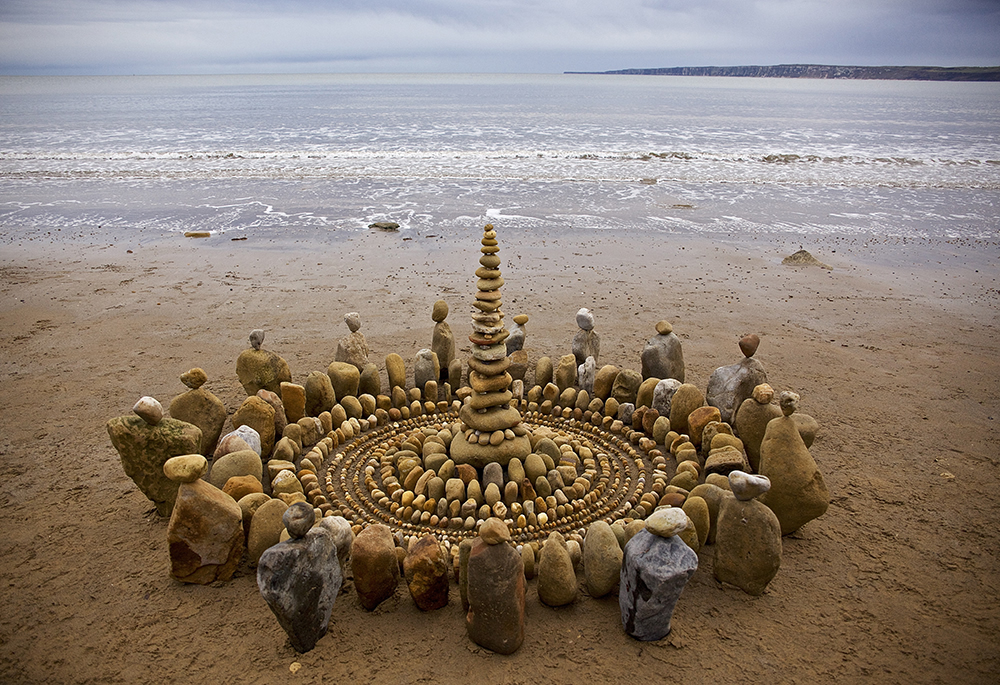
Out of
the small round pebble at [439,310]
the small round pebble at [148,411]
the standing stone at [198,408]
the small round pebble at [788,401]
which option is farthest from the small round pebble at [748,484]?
the standing stone at [198,408]

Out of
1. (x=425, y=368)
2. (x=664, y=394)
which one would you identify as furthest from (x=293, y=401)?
(x=664, y=394)

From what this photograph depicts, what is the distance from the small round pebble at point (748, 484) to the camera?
422cm

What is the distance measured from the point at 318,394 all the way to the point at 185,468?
238 centimetres

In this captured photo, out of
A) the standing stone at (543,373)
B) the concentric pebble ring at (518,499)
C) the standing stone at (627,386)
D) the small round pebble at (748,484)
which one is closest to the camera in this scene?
the small round pebble at (748,484)

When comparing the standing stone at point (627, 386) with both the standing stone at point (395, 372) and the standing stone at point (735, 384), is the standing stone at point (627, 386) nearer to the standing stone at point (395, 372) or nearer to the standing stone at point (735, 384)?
the standing stone at point (735, 384)

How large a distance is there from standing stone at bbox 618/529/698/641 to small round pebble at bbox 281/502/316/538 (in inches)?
78.4

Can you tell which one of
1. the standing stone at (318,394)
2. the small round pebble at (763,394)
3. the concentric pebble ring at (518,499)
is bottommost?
the concentric pebble ring at (518,499)

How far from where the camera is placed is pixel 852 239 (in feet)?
48.7

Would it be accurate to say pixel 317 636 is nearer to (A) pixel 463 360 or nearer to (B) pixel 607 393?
(B) pixel 607 393

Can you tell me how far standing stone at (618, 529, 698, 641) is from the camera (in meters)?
3.90

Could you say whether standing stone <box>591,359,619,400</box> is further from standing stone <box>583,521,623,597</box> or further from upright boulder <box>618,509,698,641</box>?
upright boulder <box>618,509,698,641</box>

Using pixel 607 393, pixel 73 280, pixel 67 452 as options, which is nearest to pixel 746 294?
pixel 607 393

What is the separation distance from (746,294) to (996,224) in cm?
1000

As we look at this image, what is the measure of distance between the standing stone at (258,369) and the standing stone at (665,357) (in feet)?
13.1
